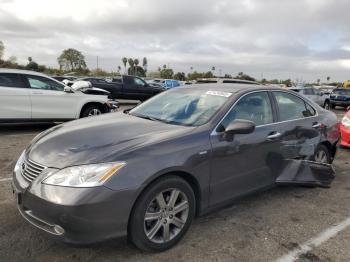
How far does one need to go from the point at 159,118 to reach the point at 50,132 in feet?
3.94

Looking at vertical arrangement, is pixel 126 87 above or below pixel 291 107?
below

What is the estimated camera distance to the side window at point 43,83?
9.24 m

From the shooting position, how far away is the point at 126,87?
20359 millimetres

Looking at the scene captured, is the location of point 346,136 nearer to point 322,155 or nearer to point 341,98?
point 322,155

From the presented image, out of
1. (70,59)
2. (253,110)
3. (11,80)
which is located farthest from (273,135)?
(70,59)

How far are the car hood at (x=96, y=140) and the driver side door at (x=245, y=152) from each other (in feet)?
1.47

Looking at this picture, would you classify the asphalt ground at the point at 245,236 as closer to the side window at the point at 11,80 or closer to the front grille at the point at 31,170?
the front grille at the point at 31,170

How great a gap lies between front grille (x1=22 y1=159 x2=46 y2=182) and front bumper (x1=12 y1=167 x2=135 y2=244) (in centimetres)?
14

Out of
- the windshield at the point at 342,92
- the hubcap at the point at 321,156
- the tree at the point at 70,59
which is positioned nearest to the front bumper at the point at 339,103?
the windshield at the point at 342,92

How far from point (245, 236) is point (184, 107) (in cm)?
157

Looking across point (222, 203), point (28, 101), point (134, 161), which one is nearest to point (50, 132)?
point (134, 161)

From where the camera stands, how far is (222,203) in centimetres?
384

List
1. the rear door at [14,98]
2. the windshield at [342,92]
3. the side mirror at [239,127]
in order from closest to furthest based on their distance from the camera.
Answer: the side mirror at [239,127] → the rear door at [14,98] → the windshield at [342,92]

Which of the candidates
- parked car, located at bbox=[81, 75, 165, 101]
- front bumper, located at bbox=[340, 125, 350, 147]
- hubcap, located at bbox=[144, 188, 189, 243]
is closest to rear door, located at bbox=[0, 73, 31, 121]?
hubcap, located at bbox=[144, 188, 189, 243]
